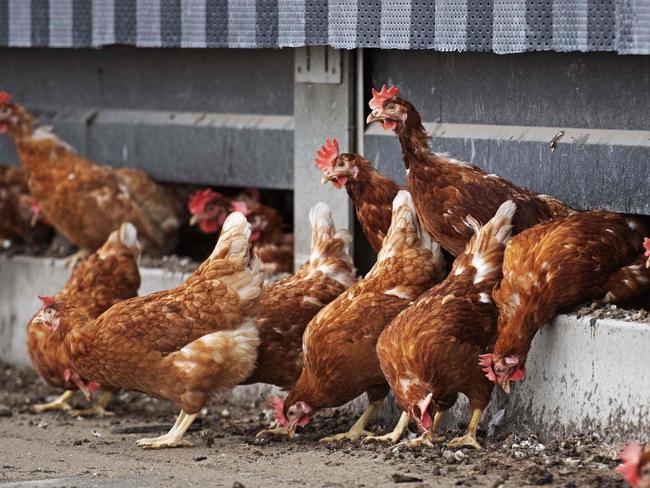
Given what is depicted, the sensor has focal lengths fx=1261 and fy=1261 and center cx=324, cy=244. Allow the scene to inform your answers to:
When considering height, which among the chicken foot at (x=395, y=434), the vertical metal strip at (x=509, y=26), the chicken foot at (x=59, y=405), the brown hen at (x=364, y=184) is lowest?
the chicken foot at (x=59, y=405)

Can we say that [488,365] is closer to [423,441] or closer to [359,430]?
[423,441]

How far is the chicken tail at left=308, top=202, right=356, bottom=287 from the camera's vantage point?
6.64 meters

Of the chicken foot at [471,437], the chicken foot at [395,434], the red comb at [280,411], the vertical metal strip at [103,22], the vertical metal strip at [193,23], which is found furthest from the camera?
the vertical metal strip at [103,22]

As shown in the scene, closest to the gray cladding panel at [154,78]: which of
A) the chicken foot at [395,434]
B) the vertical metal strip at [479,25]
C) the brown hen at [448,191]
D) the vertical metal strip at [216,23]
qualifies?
the vertical metal strip at [216,23]

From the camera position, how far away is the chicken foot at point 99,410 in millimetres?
7250

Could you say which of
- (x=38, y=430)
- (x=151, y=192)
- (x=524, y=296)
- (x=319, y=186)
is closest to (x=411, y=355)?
(x=524, y=296)

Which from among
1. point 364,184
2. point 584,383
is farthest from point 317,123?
point 584,383

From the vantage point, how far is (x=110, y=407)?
7.51 meters

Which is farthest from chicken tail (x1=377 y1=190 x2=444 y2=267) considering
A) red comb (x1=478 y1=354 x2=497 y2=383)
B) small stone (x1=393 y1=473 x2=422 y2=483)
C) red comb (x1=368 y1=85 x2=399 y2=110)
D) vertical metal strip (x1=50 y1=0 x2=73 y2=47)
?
vertical metal strip (x1=50 y1=0 x2=73 y2=47)

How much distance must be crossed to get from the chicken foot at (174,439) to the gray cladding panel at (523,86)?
2080mm

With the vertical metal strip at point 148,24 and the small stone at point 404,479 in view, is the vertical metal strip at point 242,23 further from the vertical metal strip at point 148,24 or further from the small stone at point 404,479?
the small stone at point 404,479

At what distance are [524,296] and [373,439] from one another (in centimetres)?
105

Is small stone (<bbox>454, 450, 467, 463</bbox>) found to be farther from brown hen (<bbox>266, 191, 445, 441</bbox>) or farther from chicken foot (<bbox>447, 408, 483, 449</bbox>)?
brown hen (<bbox>266, 191, 445, 441</bbox>)

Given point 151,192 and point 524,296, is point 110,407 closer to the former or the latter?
point 151,192
